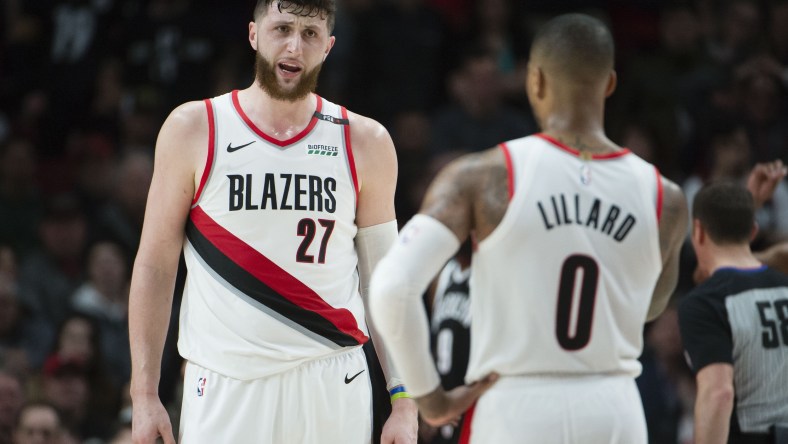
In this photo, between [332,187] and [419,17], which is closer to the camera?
[332,187]

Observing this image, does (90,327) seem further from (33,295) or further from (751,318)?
(751,318)

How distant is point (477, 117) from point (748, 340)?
6.51 meters

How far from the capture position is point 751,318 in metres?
5.35

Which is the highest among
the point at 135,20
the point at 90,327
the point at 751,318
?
the point at 135,20

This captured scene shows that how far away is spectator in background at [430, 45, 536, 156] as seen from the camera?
11.5 meters

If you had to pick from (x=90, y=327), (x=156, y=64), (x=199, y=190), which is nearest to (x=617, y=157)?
(x=199, y=190)

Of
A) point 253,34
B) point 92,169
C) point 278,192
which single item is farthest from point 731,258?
point 92,169

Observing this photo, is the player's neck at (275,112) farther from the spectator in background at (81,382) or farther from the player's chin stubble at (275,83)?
the spectator in background at (81,382)

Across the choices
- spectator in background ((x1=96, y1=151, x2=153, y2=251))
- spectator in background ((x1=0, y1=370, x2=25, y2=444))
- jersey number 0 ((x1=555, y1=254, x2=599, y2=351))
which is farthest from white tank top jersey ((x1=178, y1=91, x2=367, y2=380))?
spectator in background ((x1=96, y1=151, x2=153, y2=251))

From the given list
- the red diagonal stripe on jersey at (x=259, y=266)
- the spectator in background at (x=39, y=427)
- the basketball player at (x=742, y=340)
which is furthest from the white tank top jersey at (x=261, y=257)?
the spectator in background at (x=39, y=427)

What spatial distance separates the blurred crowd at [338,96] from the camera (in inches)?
420

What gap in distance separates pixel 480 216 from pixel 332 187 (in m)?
1.14

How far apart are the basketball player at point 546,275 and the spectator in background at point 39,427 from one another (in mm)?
5124

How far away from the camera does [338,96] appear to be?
11.9 m
